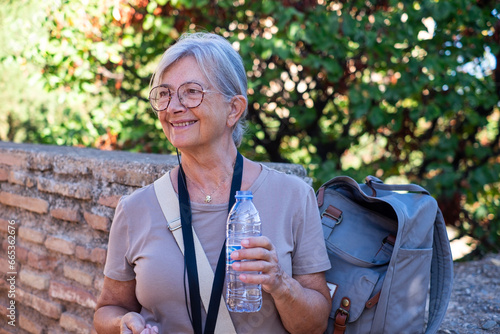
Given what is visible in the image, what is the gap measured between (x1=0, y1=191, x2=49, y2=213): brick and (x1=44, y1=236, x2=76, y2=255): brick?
20 cm

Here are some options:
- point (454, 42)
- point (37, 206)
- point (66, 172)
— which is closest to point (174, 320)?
point (66, 172)

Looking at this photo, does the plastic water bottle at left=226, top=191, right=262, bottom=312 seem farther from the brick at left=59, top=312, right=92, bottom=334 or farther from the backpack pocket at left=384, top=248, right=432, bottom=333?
the brick at left=59, top=312, right=92, bottom=334

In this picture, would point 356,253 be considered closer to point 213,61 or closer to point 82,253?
point 213,61

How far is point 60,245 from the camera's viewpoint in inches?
120

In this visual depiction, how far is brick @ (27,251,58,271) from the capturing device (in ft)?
10.4

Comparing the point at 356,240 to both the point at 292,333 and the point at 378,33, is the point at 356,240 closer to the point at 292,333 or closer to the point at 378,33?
the point at 292,333

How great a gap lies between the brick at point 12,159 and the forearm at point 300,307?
2307 mm

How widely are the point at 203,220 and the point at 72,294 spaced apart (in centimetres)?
149

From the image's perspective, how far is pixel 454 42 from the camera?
429cm

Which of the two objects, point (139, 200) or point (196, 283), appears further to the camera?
point (139, 200)

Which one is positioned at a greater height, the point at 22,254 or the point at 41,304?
the point at 22,254

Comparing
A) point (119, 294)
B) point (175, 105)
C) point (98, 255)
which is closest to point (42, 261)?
point (98, 255)

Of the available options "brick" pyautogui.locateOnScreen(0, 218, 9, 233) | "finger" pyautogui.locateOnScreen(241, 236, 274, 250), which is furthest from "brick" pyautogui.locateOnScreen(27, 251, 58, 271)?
"finger" pyautogui.locateOnScreen(241, 236, 274, 250)

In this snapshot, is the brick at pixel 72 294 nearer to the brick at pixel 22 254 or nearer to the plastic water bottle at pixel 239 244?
the brick at pixel 22 254
